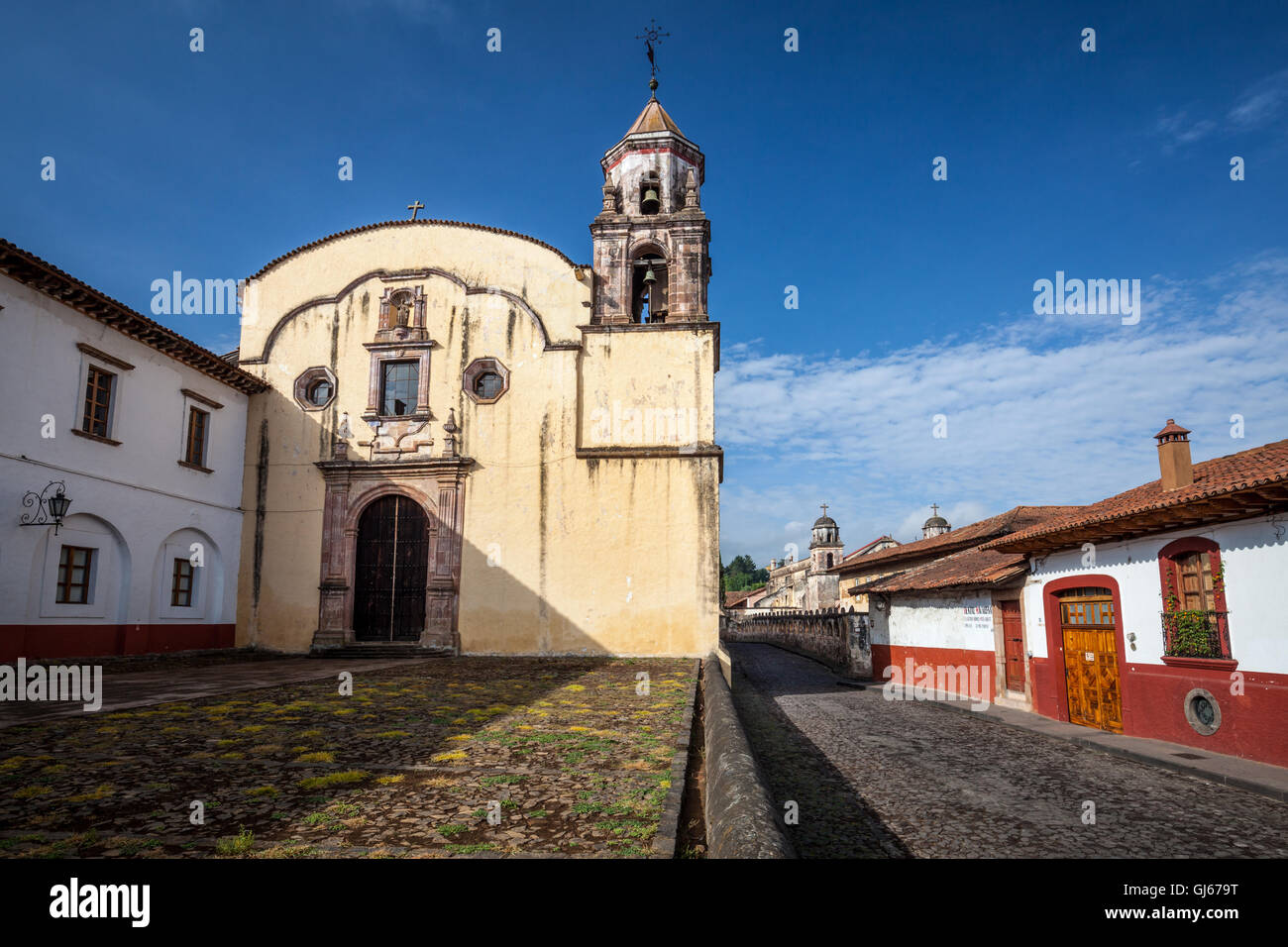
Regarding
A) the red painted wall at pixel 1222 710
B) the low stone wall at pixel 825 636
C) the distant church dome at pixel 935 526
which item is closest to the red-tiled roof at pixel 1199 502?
the red painted wall at pixel 1222 710

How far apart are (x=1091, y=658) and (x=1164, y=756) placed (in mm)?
3075

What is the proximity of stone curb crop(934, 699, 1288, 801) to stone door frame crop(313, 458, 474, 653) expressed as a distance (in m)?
11.8

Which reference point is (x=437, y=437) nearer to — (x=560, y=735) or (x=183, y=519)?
(x=183, y=519)

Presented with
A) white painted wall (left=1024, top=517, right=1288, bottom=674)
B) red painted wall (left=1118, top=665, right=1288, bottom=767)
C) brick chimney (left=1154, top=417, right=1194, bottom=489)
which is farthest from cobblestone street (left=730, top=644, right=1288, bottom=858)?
brick chimney (left=1154, top=417, right=1194, bottom=489)

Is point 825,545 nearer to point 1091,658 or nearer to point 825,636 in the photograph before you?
point 825,636

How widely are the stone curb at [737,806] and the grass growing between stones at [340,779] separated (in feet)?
1.23

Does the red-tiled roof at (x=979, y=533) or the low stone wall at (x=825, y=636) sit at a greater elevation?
the red-tiled roof at (x=979, y=533)

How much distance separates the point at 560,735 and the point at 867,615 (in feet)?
53.1

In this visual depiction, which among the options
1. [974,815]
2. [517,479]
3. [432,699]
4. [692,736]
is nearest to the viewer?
[974,815]

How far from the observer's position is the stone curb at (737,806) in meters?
3.02

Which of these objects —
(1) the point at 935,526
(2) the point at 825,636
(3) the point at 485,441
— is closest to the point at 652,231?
(3) the point at 485,441

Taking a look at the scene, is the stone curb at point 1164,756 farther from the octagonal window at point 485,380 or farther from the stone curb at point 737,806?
the octagonal window at point 485,380
